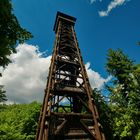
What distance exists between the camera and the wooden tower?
296 inches

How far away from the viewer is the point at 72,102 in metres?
11.1

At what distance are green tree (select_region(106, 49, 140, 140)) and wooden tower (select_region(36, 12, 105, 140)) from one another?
9.55m

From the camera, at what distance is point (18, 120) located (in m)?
26.5

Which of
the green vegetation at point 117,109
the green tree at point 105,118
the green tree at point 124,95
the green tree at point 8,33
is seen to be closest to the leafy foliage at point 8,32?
the green tree at point 8,33

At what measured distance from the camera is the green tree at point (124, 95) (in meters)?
19.5

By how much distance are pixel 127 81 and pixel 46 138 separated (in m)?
17.4

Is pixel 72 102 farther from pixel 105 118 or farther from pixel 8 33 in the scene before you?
pixel 105 118

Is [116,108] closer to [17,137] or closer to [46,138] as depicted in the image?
[17,137]

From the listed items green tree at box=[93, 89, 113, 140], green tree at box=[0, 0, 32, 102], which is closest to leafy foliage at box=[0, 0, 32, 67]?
green tree at box=[0, 0, 32, 102]

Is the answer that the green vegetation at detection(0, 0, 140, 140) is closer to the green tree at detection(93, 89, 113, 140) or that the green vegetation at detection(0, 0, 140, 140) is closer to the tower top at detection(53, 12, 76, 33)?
the green tree at detection(93, 89, 113, 140)

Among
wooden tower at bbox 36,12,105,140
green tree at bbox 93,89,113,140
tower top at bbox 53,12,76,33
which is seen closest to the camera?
wooden tower at bbox 36,12,105,140

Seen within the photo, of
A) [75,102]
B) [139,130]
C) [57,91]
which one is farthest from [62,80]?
[139,130]

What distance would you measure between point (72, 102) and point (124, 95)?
13944 mm

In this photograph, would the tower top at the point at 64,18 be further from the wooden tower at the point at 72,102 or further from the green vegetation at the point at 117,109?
the green vegetation at the point at 117,109
